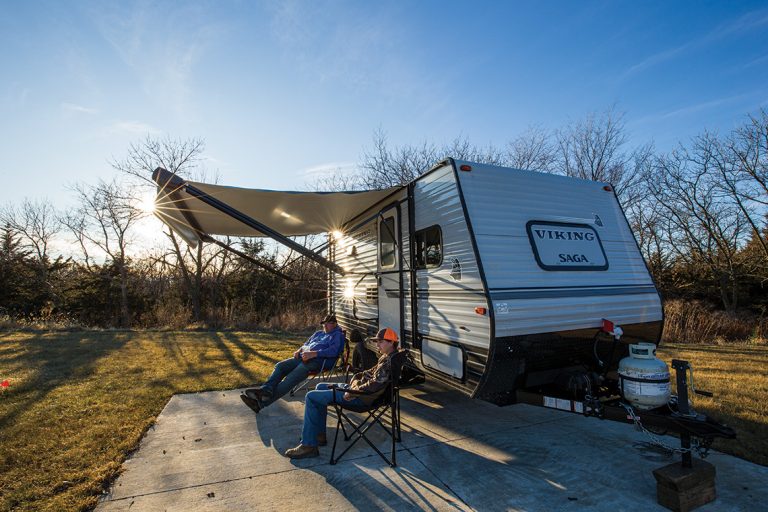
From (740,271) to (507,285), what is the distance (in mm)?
19521

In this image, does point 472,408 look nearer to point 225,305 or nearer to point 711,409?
point 711,409

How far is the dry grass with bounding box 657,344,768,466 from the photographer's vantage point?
3.92 meters

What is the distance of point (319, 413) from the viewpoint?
3.85 metres

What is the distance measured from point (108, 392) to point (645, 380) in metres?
6.39

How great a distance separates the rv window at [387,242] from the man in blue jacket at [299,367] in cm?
106

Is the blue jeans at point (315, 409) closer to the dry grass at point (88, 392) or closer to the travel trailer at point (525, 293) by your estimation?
the travel trailer at point (525, 293)

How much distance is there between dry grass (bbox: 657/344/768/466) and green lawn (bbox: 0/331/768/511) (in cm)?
1

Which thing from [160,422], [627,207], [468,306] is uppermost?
[627,207]

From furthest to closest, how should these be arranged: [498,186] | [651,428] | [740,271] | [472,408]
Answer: [740,271]
[472,408]
[498,186]
[651,428]

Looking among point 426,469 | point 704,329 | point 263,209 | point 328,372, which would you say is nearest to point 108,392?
point 328,372

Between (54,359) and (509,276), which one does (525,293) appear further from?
(54,359)

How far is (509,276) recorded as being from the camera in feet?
12.4

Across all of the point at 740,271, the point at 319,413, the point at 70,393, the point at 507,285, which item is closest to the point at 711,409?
the point at 507,285

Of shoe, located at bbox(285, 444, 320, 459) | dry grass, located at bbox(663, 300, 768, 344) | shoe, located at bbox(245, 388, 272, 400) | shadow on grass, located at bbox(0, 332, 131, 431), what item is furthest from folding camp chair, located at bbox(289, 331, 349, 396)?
dry grass, located at bbox(663, 300, 768, 344)
